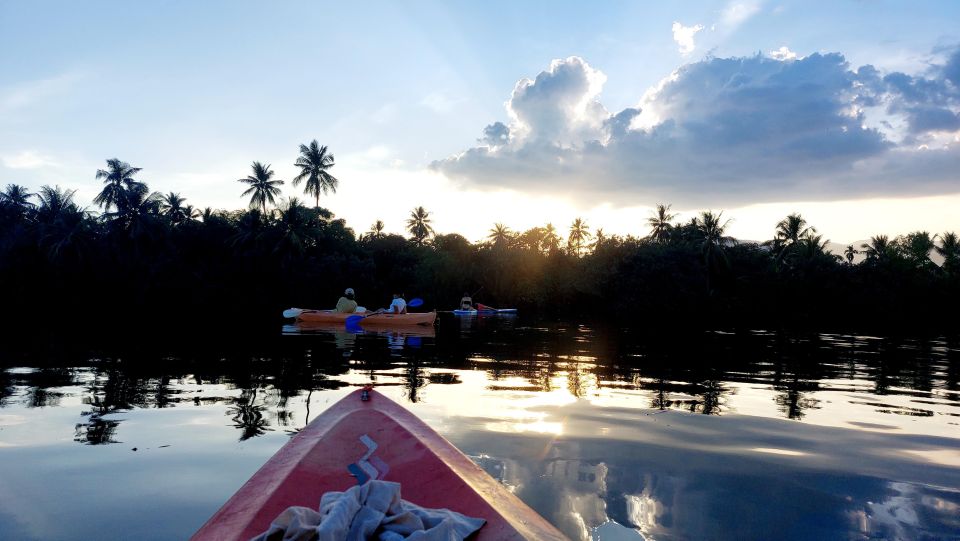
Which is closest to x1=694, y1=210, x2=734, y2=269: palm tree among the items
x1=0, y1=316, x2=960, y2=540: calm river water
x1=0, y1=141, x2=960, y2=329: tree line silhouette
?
x1=0, y1=141, x2=960, y2=329: tree line silhouette

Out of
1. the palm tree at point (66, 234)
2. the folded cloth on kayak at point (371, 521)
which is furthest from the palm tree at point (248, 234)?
the folded cloth on kayak at point (371, 521)

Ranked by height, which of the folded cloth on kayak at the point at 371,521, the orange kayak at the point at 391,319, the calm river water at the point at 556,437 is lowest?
the calm river water at the point at 556,437

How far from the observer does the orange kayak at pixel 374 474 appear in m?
2.88

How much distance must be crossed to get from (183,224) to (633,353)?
126ft

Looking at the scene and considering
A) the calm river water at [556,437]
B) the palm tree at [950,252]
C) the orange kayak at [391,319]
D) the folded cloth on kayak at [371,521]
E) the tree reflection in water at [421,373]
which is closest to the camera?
the folded cloth on kayak at [371,521]

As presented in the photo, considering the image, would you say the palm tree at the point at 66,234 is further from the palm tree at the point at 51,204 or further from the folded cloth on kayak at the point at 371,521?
the folded cloth on kayak at the point at 371,521

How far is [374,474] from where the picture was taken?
3.76 m

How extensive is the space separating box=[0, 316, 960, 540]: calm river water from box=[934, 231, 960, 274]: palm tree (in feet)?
147

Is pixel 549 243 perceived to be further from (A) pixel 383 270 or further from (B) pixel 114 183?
(B) pixel 114 183

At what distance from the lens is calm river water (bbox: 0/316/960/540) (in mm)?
3848

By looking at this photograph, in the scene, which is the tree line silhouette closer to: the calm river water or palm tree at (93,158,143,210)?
palm tree at (93,158,143,210)

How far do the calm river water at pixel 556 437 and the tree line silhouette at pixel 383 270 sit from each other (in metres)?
24.7

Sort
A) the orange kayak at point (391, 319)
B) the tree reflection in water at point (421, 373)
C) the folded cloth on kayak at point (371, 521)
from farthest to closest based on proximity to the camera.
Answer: the orange kayak at point (391, 319) < the tree reflection in water at point (421, 373) < the folded cloth on kayak at point (371, 521)

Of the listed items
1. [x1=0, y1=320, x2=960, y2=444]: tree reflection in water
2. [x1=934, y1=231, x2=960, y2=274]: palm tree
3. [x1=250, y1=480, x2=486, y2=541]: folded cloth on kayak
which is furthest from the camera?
[x1=934, y1=231, x2=960, y2=274]: palm tree
